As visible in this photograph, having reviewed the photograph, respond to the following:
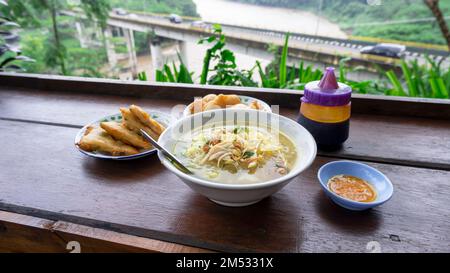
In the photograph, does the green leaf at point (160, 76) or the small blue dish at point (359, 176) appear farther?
the green leaf at point (160, 76)

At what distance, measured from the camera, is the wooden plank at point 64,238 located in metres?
0.83

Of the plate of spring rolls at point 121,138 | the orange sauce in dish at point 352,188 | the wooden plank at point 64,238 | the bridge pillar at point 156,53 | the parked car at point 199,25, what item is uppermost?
the parked car at point 199,25

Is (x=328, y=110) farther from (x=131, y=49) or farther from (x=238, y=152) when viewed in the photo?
(x=131, y=49)

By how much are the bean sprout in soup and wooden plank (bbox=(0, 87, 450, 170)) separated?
14.8 inches

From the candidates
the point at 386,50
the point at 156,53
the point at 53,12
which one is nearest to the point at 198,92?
the point at 53,12

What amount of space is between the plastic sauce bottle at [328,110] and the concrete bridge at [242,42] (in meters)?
7.00

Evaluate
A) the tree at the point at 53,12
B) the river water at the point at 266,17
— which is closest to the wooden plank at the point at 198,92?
the tree at the point at 53,12

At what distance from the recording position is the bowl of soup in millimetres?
799

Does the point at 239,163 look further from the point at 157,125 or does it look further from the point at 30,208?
the point at 30,208

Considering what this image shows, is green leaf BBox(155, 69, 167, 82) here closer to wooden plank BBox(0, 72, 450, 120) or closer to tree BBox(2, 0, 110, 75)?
wooden plank BBox(0, 72, 450, 120)

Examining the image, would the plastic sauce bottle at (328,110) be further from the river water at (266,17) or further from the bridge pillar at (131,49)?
the bridge pillar at (131,49)

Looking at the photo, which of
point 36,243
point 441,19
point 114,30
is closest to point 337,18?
point 441,19

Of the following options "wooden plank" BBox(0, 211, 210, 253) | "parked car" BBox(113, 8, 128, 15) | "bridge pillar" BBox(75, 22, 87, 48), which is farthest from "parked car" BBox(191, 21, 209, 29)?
"wooden plank" BBox(0, 211, 210, 253)
